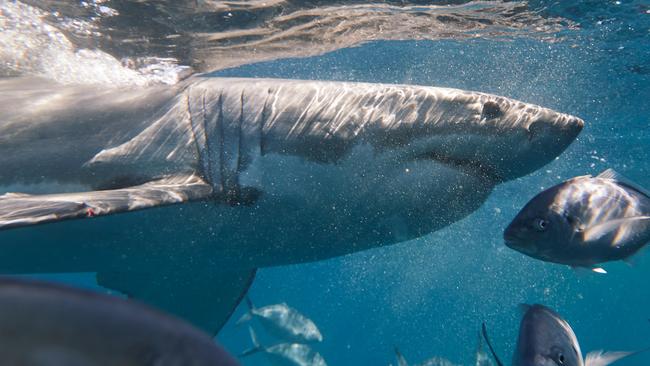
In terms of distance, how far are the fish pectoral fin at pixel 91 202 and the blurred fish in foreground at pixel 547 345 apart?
222 cm

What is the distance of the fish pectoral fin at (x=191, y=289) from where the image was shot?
15.4ft

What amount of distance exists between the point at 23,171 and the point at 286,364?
10691 mm

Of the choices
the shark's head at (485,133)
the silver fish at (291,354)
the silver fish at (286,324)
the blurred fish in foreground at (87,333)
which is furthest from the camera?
the silver fish at (286,324)

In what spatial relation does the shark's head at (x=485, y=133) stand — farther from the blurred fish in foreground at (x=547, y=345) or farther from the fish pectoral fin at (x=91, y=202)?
the fish pectoral fin at (x=91, y=202)

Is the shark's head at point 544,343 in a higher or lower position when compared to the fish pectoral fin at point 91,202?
lower

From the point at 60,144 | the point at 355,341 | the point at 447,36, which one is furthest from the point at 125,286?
the point at 355,341

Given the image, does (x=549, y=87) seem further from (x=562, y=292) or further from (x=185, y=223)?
(x=562, y=292)

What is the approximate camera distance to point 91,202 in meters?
2.76

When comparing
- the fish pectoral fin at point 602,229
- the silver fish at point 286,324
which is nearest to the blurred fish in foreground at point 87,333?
the fish pectoral fin at point 602,229

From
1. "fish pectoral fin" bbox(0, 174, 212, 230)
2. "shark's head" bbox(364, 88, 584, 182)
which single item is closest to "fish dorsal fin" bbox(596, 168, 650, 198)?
"shark's head" bbox(364, 88, 584, 182)

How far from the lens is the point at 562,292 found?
139250mm

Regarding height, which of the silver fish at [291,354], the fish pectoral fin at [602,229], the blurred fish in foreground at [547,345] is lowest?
the silver fish at [291,354]

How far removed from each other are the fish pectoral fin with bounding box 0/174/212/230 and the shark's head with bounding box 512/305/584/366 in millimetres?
2349

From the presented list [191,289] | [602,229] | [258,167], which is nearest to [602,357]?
[602,229]
